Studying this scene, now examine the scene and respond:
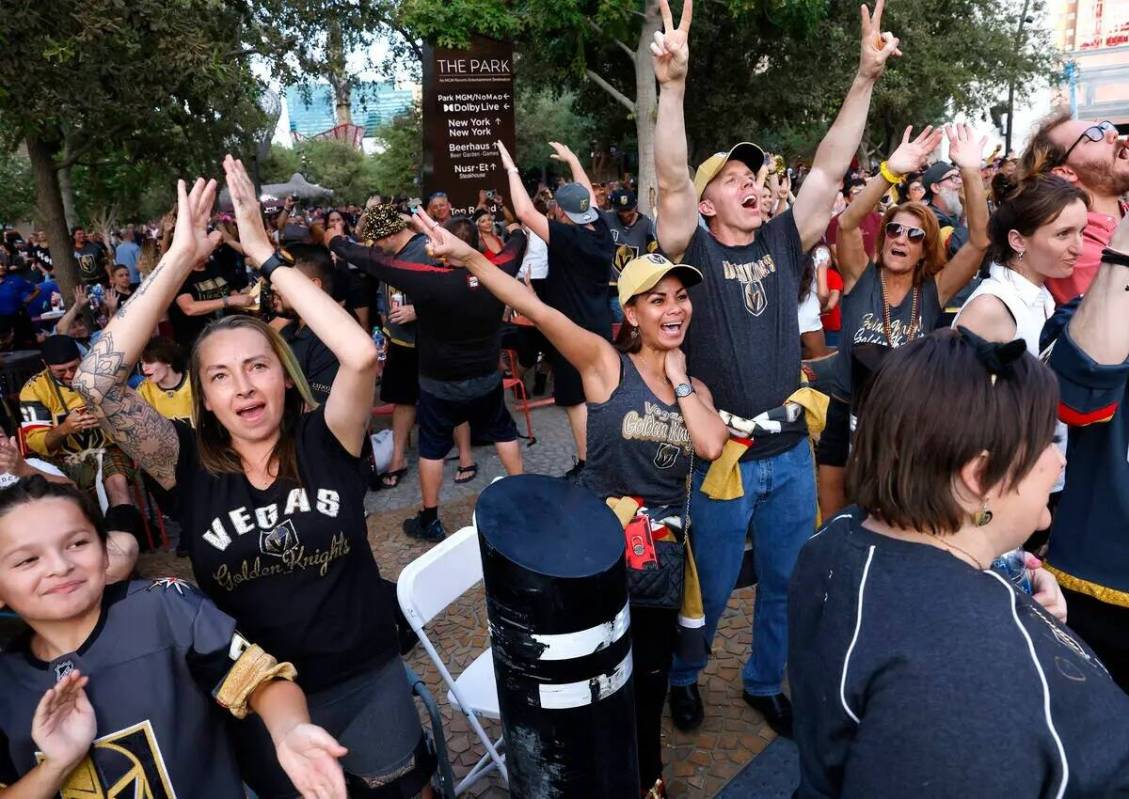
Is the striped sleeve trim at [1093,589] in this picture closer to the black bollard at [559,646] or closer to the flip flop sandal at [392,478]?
the black bollard at [559,646]

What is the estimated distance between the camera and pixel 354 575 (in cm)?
220

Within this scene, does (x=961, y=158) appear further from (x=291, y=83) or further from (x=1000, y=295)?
(x=291, y=83)

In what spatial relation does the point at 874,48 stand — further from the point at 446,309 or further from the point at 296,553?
the point at 296,553

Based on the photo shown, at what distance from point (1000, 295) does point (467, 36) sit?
812 cm

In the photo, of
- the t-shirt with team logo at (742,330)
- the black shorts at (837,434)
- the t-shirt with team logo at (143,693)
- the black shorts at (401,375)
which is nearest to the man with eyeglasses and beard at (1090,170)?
the black shorts at (837,434)

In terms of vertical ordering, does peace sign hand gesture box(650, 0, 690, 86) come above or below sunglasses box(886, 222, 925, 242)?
above

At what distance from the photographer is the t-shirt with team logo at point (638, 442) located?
2.58 meters

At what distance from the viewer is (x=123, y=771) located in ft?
5.49

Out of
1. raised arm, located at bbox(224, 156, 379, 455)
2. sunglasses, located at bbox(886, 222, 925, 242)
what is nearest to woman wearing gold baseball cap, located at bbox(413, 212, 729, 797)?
raised arm, located at bbox(224, 156, 379, 455)

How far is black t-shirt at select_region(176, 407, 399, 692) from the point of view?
2039 millimetres

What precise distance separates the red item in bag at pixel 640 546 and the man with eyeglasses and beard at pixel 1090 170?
84.2 inches

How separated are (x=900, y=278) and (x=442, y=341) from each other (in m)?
2.80

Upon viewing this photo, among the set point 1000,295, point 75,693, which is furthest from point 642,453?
point 75,693

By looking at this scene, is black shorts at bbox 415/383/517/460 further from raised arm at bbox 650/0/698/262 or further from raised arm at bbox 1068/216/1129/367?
raised arm at bbox 1068/216/1129/367
